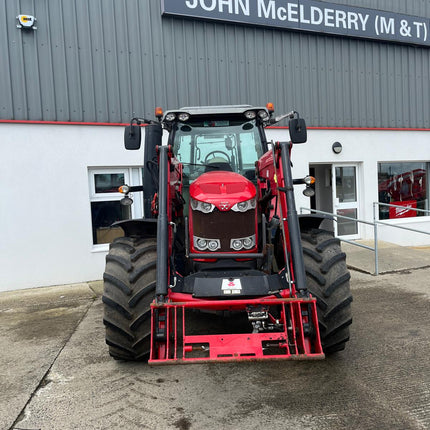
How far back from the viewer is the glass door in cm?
948

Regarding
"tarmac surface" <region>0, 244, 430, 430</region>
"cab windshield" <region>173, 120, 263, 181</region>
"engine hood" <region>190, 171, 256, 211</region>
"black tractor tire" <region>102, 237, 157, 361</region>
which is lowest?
"tarmac surface" <region>0, 244, 430, 430</region>

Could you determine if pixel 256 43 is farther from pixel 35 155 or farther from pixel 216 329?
pixel 216 329

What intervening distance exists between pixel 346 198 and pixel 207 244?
284 inches

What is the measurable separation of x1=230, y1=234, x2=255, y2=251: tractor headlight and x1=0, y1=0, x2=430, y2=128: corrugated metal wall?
5.00 metres

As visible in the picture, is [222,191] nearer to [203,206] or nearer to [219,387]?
[203,206]

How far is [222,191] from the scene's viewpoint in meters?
3.27

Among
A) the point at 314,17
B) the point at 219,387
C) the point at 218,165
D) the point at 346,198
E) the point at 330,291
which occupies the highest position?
the point at 314,17

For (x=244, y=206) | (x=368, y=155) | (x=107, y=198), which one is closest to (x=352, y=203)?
(x=368, y=155)

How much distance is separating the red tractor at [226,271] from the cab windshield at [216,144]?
0.77 feet

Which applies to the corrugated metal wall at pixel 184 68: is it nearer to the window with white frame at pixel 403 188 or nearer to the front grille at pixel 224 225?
the window with white frame at pixel 403 188

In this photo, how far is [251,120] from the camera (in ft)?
14.0

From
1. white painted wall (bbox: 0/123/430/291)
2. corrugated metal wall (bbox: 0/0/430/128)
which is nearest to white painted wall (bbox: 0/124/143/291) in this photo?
white painted wall (bbox: 0/123/430/291)

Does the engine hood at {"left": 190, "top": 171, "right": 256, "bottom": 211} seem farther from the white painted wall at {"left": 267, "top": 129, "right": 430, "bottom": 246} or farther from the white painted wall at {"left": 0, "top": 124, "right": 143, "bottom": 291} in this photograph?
the white painted wall at {"left": 267, "top": 129, "right": 430, "bottom": 246}

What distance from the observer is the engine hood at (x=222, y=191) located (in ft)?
10.4
